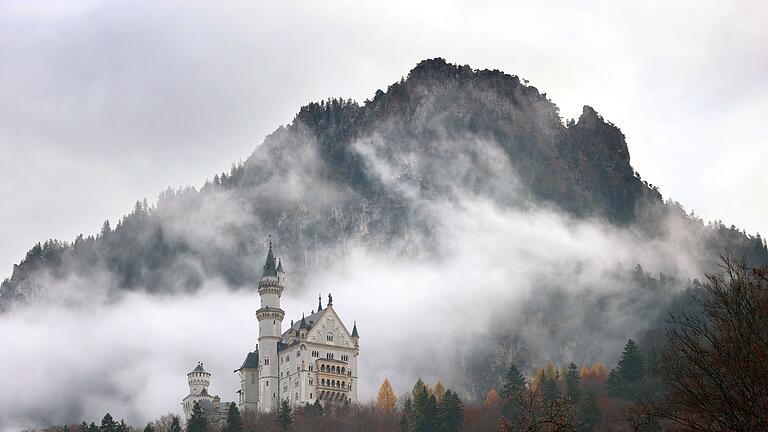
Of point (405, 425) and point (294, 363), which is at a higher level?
point (294, 363)

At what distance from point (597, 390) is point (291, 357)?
48.1 m

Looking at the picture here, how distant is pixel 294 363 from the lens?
156000mm

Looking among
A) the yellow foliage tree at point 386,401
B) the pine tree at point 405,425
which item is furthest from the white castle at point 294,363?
the pine tree at point 405,425

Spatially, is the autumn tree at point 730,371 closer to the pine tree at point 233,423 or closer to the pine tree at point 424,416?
the pine tree at point 424,416

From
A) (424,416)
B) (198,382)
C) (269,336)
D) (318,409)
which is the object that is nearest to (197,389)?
(198,382)

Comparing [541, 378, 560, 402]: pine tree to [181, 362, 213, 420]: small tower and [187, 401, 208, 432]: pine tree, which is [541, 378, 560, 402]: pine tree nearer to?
[187, 401, 208, 432]: pine tree

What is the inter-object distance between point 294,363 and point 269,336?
7751mm

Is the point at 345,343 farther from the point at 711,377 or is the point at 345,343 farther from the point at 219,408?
the point at 711,377

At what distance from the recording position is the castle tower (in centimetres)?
15812

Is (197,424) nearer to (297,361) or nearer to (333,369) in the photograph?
(297,361)

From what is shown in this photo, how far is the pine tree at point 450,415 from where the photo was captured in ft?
393

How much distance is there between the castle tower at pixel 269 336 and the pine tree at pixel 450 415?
3806cm

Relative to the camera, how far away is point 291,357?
157250mm

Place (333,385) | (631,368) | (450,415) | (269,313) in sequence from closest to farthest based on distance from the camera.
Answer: (450,415)
(631,368)
(333,385)
(269,313)
